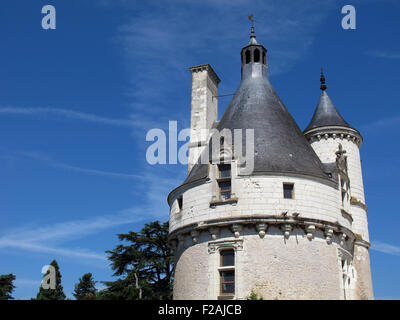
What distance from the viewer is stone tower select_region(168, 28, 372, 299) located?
59.4 feet

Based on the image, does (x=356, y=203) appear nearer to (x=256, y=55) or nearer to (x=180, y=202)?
(x=256, y=55)

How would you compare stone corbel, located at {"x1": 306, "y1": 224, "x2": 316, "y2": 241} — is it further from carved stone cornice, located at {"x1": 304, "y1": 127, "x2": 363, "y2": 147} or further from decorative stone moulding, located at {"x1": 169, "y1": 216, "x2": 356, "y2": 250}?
carved stone cornice, located at {"x1": 304, "y1": 127, "x2": 363, "y2": 147}

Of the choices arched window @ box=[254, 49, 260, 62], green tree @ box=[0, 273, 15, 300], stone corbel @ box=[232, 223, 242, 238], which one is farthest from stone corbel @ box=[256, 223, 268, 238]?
green tree @ box=[0, 273, 15, 300]

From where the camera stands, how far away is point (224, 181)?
2000cm

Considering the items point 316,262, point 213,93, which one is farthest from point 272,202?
point 213,93

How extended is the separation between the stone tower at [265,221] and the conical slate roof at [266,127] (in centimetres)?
5

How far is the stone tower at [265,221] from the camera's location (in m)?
18.1

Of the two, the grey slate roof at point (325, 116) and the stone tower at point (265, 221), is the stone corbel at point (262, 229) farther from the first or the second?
the grey slate roof at point (325, 116)

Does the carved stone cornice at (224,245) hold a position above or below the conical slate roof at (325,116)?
below

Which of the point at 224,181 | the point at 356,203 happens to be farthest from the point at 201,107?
the point at 356,203

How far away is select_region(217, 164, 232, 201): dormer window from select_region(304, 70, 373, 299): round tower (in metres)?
7.04

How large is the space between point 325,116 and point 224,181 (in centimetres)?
1053

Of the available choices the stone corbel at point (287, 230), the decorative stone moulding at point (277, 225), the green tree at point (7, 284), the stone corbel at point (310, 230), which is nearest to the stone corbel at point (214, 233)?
the decorative stone moulding at point (277, 225)

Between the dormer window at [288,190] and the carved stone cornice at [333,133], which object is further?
the carved stone cornice at [333,133]
